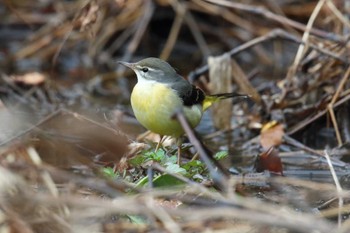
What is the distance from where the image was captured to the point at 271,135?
19.2 ft

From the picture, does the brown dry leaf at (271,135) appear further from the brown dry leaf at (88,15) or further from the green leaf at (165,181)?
the green leaf at (165,181)

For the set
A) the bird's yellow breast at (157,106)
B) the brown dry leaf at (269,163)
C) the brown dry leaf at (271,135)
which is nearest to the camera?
the bird's yellow breast at (157,106)

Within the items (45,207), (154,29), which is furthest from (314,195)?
(154,29)

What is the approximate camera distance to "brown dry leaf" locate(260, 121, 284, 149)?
578cm

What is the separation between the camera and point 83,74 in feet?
27.3

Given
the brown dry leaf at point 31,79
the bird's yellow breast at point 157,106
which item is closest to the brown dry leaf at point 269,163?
the bird's yellow breast at point 157,106

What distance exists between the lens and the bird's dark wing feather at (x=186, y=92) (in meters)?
4.79

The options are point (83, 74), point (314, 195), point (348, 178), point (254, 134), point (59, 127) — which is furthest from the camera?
point (83, 74)

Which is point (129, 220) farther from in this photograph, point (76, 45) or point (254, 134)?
point (76, 45)

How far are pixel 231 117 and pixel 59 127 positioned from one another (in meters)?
1.52

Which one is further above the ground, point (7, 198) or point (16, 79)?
point (7, 198)

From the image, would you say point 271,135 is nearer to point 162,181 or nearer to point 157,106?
point 157,106

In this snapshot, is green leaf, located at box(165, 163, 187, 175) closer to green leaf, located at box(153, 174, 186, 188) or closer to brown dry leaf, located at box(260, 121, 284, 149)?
green leaf, located at box(153, 174, 186, 188)

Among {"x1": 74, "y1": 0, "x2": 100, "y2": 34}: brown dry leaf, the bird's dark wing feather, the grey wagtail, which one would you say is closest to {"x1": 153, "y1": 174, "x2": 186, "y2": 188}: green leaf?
the grey wagtail
